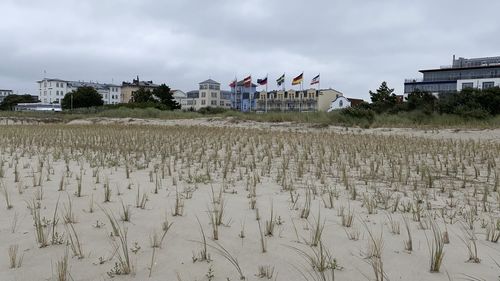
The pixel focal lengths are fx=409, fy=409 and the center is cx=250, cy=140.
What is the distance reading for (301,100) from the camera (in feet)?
307

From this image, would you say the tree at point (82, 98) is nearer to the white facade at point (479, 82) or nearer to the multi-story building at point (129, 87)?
the multi-story building at point (129, 87)

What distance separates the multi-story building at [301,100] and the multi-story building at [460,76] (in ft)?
66.0

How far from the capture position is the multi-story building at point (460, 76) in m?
70.2

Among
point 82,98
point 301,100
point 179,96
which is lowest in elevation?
point 82,98

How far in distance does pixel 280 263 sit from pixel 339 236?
83 centimetres

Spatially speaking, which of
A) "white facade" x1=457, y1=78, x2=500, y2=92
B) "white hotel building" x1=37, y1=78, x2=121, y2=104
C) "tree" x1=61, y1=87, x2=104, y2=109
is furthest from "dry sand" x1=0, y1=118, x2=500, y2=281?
"white hotel building" x1=37, y1=78, x2=121, y2=104

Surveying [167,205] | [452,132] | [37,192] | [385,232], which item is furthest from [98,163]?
[452,132]

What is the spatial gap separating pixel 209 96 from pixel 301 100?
1218 inches

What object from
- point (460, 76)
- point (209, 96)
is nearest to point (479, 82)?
point (460, 76)

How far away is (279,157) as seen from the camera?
968 cm

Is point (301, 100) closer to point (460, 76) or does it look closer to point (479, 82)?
point (460, 76)

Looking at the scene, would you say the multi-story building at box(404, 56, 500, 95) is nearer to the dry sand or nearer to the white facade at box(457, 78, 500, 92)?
the white facade at box(457, 78, 500, 92)

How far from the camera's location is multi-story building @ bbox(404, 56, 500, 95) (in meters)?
70.2

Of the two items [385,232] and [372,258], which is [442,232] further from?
[372,258]
